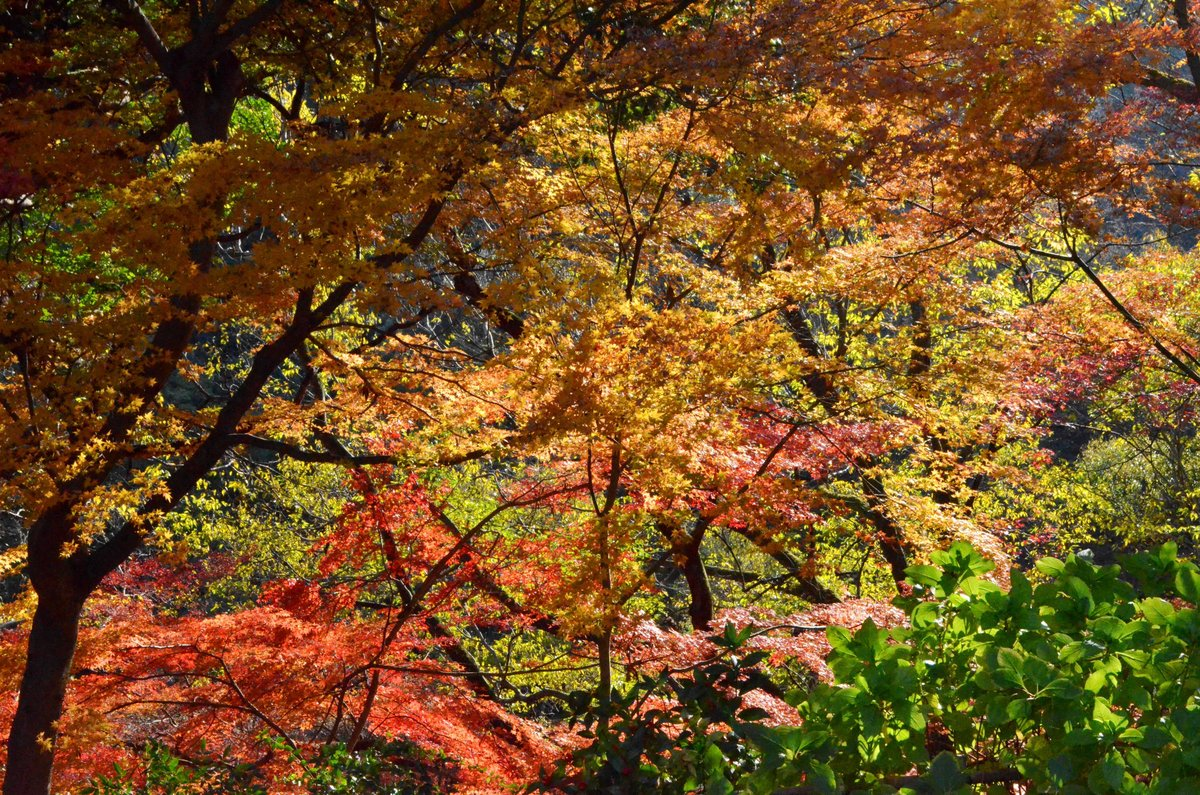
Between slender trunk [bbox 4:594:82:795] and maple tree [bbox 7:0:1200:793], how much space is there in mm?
19

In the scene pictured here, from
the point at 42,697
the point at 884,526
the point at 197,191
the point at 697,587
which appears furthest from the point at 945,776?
the point at 697,587

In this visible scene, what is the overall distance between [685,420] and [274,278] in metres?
2.30

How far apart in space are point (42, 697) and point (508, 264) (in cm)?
388

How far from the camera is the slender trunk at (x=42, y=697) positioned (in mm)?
5781

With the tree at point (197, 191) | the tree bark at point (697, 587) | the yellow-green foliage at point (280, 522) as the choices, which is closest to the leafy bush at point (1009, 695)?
the tree at point (197, 191)

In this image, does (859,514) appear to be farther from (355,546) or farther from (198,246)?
(198,246)

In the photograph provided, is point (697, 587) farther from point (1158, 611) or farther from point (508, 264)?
point (1158, 611)

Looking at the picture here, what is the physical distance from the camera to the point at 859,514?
7.22 m

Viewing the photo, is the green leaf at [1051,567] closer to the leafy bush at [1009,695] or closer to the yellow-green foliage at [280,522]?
the leafy bush at [1009,695]

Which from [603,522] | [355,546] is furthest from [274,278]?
[355,546]

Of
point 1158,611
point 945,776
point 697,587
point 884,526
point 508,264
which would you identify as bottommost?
point 945,776

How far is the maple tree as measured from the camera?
5.02 meters

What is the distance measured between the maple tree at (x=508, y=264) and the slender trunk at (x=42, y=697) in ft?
0.06

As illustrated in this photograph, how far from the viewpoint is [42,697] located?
231 inches
